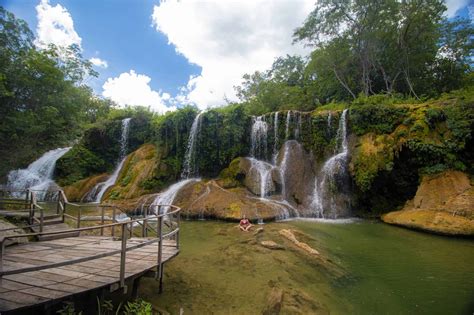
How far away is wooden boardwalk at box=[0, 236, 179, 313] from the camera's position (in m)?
3.39

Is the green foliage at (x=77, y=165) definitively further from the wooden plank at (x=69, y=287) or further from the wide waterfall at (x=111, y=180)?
the wooden plank at (x=69, y=287)

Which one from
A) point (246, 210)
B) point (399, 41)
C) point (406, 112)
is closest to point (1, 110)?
point (246, 210)

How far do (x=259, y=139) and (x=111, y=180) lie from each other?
1234 cm

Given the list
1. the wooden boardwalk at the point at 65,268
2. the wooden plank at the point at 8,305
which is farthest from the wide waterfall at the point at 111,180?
the wooden plank at the point at 8,305

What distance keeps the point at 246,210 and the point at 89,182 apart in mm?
A: 14463

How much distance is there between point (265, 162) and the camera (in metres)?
18.7

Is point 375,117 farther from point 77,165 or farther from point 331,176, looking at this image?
point 77,165

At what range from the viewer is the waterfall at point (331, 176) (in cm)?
1481

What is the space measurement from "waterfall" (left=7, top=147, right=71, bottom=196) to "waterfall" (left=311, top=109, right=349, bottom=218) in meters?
20.6

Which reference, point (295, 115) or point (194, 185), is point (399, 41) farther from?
point (194, 185)

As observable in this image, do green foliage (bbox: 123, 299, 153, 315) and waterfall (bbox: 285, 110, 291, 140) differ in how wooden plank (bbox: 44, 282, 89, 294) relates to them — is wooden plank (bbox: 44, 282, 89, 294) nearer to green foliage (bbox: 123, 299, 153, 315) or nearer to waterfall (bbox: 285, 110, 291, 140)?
green foliage (bbox: 123, 299, 153, 315)

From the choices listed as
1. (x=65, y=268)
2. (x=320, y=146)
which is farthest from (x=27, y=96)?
(x=320, y=146)

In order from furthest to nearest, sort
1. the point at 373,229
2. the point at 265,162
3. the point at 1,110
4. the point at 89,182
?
the point at 89,182, the point at 265,162, the point at 373,229, the point at 1,110

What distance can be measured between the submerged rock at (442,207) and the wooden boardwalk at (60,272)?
1080 cm
